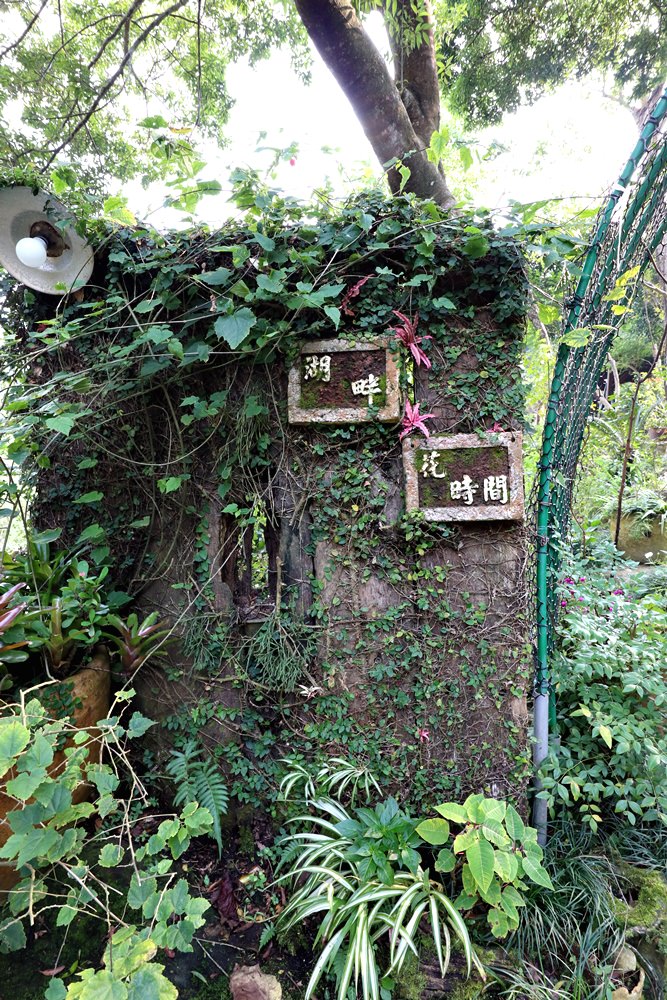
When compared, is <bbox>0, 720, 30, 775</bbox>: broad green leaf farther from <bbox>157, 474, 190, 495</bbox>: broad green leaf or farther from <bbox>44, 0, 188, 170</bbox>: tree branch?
<bbox>44, 0, 188, 170</bbox>: tree branch

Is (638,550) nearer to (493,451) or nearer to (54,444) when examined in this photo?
(493,451)

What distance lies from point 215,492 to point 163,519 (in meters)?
0.31

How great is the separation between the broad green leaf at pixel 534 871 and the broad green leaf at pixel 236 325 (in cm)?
216

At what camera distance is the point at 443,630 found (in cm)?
215

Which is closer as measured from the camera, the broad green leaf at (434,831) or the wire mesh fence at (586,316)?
the broad green leaf at (434,831)

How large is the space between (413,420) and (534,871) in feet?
5.66

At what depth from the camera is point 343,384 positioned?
2166 millimetres

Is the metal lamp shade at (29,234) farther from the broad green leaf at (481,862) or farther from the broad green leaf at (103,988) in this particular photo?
the broad green leaf at (481,862)

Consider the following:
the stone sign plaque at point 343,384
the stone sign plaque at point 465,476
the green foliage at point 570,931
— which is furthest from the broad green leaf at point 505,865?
the stone sign plaque at point 343,384

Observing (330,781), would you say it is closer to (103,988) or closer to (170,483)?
(103,988)

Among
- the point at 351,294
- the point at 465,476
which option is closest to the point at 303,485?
the point at 465,476

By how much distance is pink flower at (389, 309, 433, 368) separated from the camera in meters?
2.11

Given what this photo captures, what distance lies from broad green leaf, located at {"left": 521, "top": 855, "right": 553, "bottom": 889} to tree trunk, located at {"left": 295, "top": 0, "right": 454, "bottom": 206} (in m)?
3.56

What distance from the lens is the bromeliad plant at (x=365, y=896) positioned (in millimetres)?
1607
